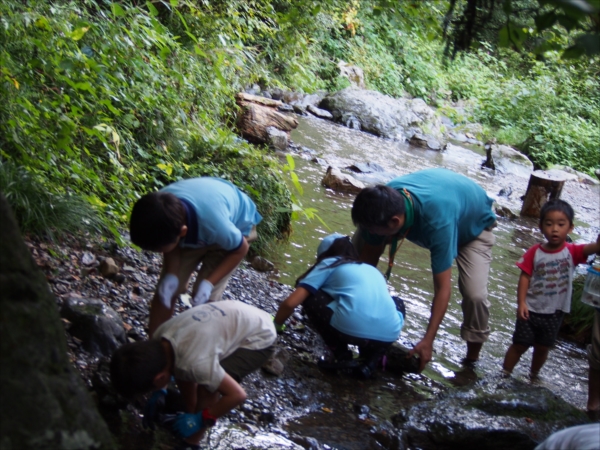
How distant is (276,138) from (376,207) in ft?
22.1

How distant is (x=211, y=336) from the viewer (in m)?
2.66

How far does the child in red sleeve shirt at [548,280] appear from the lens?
4.11 metres

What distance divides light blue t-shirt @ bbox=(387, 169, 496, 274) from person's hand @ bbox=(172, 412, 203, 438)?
168 cm

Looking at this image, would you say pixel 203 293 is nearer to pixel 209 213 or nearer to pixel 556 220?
pixel 209 213

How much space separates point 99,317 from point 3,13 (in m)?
2.77

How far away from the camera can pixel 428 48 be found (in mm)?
24016

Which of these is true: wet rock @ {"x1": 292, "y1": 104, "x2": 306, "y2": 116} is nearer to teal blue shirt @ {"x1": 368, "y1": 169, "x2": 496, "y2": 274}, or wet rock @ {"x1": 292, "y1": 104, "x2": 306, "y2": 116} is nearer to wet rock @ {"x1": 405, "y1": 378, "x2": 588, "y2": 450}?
teal blue shirt @ {"x1": 368, "y1": 169, "x2": 496, "y2": 274}

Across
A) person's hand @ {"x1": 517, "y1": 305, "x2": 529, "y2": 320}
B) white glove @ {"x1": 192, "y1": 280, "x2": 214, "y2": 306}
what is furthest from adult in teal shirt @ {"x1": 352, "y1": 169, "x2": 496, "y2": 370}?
white glove @ {"x1": 192, "y1": 280, "x2": 214, "y2": 306}

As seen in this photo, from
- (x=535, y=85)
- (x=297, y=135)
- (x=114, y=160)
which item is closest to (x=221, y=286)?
(x=114, y=160)

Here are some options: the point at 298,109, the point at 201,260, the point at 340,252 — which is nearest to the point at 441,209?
the point at 340,252

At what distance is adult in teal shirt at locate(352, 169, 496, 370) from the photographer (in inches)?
139

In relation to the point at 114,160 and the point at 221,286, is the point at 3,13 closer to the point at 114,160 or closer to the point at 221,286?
the point at 114,160

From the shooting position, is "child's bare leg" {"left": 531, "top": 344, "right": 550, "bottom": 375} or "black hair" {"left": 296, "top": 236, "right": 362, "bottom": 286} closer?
"black hair" {"left": 296, "top": 236, "right": 362, "bottom": 286}

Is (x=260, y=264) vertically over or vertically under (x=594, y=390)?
under
